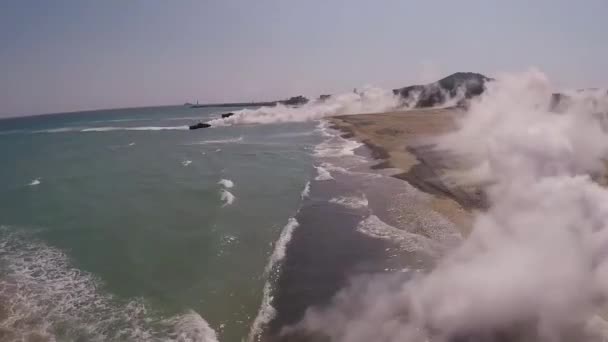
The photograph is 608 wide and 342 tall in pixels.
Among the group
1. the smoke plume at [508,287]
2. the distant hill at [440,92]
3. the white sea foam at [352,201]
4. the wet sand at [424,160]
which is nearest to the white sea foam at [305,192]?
the white sea foam at [352,201]

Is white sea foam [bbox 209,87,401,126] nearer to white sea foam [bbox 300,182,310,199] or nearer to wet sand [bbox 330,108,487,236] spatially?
wet sand [bbox 330,108,487,236]

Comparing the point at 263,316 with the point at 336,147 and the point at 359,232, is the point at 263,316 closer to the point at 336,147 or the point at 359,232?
the point at 359,232

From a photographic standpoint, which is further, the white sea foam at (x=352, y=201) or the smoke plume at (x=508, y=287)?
the white sea foam at (x=352, y=201)

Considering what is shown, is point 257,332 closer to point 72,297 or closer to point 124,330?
point 124,330

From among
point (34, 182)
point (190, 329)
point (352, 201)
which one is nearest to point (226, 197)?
point (352, 201)

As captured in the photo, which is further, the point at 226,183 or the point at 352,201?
the point at 226,183

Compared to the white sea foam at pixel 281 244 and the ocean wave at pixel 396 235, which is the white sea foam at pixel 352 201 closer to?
the ocean wave at pixel 396 235

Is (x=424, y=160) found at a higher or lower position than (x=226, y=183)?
higher
